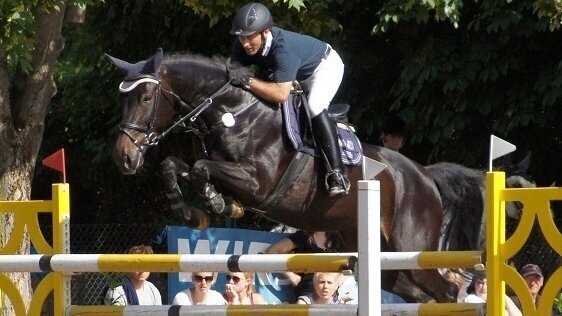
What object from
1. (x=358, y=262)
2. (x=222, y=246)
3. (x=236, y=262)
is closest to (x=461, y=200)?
(x=222, y=246)

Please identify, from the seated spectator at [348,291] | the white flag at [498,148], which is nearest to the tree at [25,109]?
the seated spectator at [348,291]

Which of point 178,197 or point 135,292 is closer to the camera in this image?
point 178,197

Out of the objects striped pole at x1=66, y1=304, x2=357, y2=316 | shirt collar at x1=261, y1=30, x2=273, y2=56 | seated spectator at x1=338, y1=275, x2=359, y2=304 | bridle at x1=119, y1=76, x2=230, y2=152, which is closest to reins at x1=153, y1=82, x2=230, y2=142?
bridle at x1=119, y1=76, x2=230, y2=152

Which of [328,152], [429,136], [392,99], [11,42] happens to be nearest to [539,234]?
[429,136]

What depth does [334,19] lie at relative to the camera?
1045cm

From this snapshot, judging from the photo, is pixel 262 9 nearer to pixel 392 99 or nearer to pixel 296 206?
pixel 296 206

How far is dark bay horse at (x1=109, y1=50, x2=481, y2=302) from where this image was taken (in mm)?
6254

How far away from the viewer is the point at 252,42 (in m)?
6.43

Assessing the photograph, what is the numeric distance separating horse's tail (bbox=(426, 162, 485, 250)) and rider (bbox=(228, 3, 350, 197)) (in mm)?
1201

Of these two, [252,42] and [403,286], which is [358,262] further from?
[403,286]

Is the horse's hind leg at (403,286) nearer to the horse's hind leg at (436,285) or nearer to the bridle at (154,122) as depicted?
the horse's hind leg at (436,285)

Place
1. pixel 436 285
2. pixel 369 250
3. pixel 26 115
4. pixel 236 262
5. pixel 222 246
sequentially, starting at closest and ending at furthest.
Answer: pixel 369 250
pixel 236 262
pixel 436 285
pixel 222 246
pixel 26 115

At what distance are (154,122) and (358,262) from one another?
2.21 metres

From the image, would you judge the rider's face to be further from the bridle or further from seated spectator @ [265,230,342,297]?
seated spectator @ [265,230,342,297]
